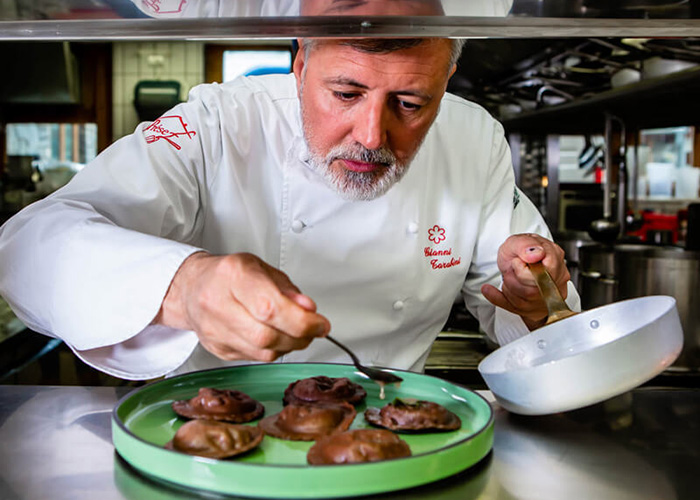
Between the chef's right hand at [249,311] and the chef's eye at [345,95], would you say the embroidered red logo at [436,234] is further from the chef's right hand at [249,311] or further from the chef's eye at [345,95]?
the chef's right hand at [249,311]

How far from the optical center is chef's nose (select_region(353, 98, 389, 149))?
1.18 metres

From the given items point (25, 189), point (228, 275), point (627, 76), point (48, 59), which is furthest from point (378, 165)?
point (48, 59)

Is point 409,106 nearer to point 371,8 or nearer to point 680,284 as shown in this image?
point 371,8

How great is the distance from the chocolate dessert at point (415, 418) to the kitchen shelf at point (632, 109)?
54.3 inches

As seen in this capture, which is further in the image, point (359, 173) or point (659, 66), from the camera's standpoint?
point (659, 66)

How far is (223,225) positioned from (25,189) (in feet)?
13.6

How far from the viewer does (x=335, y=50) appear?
3.89ft

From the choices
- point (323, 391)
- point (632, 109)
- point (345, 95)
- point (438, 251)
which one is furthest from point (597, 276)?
point (323, 391)

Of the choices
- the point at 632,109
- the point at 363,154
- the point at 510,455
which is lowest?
the point at 510,455

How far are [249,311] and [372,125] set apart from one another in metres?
0.50

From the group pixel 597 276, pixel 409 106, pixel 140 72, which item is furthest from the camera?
pixel 140 72

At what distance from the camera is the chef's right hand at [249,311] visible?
0.78 metres

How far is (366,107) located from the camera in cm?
119

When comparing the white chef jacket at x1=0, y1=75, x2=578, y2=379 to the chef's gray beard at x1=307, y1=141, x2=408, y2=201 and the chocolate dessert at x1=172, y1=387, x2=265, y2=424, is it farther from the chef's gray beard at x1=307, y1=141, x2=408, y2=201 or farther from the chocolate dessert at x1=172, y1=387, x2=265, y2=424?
the chocolate dessert at x1=172, y1=387, x2=265, y2=424
